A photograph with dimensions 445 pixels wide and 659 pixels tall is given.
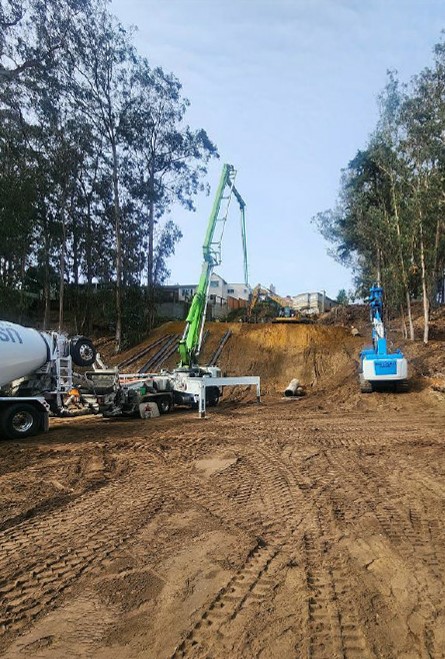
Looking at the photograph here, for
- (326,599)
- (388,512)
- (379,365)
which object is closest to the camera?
(326,599)

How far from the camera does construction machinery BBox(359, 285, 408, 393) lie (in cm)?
1816

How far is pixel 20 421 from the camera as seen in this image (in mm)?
12383

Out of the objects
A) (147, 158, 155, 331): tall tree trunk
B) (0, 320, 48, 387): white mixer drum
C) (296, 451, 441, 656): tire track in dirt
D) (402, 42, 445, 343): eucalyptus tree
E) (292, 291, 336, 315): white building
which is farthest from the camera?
(292, 291, 336, 315): white building

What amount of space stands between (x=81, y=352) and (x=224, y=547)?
11.1 meters

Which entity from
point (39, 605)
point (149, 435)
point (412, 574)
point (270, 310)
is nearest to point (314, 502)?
point (412, 574)

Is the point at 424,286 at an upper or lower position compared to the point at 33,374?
upper

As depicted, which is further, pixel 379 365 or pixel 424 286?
pixel 424 286

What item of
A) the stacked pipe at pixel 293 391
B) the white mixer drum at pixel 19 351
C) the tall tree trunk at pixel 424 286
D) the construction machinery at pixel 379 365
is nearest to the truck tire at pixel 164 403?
the white mixer drum at pixel 19 351

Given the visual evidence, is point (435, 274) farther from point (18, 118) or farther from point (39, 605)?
point (39, 605)

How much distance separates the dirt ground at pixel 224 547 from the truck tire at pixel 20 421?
1073 millimetres

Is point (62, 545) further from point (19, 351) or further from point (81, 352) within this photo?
point (81, 352)

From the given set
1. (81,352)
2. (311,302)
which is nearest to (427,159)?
(81,352)

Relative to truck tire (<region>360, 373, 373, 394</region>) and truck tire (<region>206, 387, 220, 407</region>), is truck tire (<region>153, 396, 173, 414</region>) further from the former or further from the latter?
truck tire (<region>360, 373, 373, 394</region>)

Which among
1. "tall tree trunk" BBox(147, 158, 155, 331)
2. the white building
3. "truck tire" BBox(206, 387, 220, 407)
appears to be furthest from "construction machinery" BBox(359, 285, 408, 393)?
the white building
